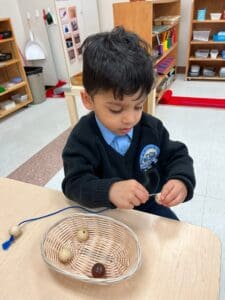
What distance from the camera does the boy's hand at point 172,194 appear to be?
535 millimetres

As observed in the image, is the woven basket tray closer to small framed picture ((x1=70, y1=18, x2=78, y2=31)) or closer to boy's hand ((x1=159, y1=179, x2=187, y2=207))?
boy's hand ((x1=159, y1=179, x2=187, y2=207))

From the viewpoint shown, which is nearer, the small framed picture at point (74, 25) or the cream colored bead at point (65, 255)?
the cream colored bead at point (65, 255)

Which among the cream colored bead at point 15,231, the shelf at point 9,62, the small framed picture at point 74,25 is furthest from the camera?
the shelf at point 9,62

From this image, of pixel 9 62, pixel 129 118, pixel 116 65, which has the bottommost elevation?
pixel 9 62

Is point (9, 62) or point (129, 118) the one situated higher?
point (129, 118)

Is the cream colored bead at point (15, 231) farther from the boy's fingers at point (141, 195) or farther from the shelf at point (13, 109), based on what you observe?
the shelf at point (13, 109)

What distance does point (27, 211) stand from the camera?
57 centimetres

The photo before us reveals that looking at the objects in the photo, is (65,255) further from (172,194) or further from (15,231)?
(172,194)

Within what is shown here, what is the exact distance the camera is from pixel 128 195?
50cm

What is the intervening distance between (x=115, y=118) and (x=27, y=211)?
294 mm

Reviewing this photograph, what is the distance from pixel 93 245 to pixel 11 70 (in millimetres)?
2964

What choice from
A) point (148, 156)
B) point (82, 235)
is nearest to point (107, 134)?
point (148, 156)

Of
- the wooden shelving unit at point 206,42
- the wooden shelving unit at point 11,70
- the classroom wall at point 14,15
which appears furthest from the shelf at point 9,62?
the wooden shelving unit at point 206,42

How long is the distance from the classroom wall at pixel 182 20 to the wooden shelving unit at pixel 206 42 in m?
0.11
